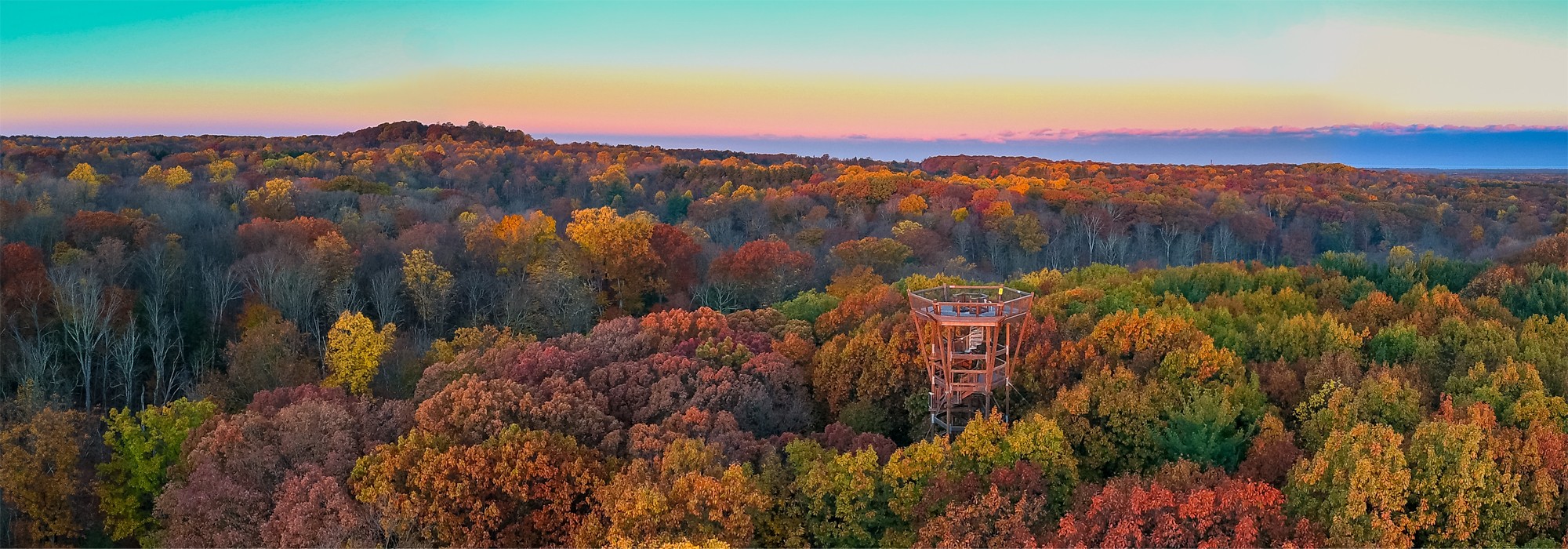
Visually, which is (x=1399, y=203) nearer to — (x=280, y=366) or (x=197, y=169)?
(x=280, y=366)

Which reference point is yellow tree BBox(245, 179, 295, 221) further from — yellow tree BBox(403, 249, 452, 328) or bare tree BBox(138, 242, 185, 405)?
yellow tree BBox(403, 249, 452, 328)

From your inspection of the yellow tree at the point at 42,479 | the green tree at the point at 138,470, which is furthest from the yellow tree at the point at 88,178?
the green tree at the point at 138,470

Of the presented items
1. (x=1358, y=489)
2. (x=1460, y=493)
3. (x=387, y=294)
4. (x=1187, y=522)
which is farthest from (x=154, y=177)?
(x=1460, y=493)

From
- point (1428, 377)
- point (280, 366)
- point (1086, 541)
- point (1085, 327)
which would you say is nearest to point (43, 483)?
point (280, 366)

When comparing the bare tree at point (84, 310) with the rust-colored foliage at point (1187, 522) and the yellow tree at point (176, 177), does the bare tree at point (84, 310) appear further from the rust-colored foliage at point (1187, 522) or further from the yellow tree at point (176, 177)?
the rust-colored foliage at point (1187, 522)

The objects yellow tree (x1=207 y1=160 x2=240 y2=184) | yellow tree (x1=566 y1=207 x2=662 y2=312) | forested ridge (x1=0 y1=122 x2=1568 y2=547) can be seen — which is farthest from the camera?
yellow tree (x1=207 y1=160 x2=240 y2=184)

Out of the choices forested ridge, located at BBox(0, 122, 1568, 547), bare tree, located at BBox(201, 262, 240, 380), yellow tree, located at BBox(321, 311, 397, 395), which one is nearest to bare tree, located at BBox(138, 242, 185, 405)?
forested ridge, located at BBox(0, 122, 1568, 547)
